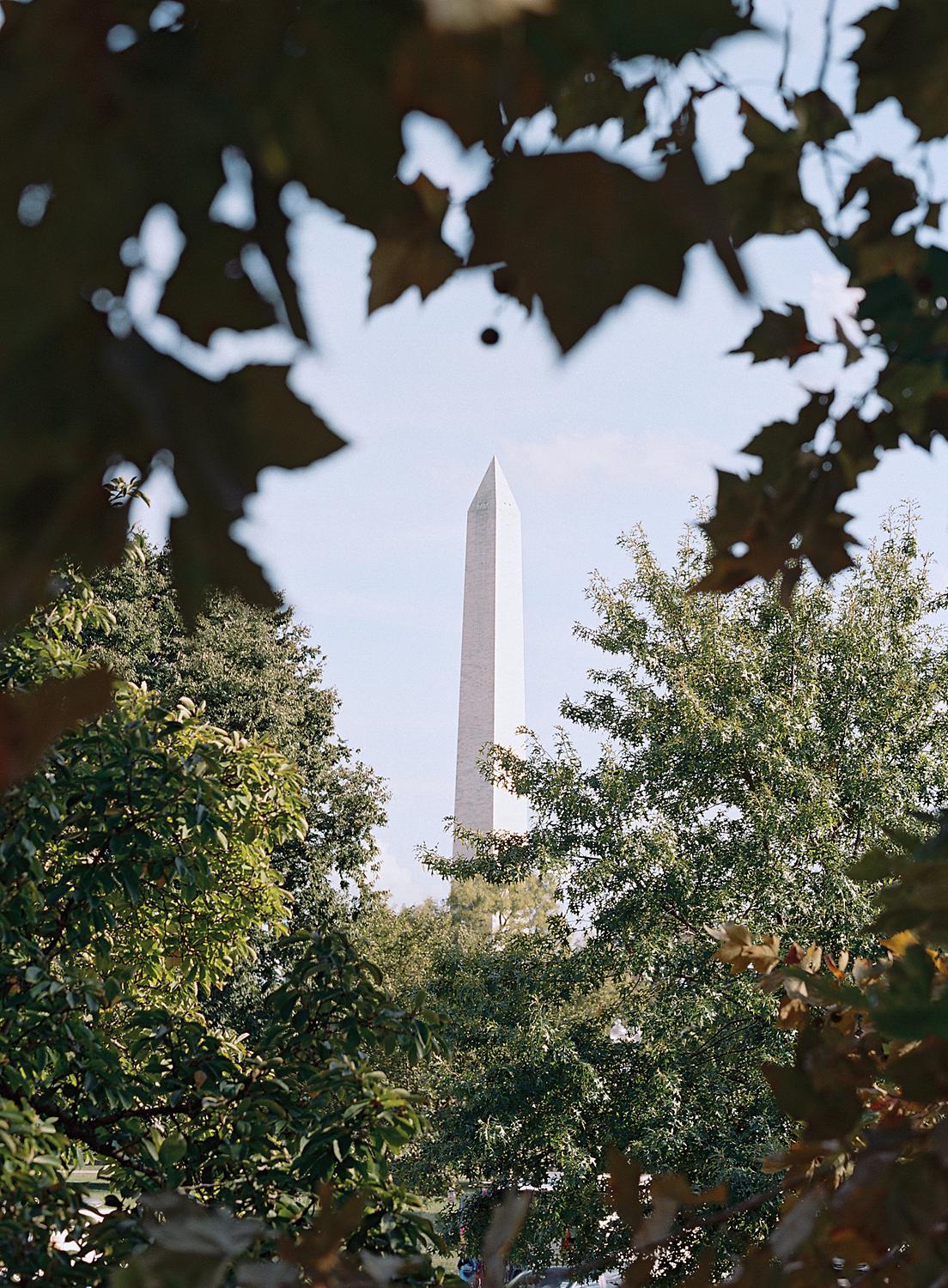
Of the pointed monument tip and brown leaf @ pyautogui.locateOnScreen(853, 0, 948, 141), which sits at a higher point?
the pointed monument tip

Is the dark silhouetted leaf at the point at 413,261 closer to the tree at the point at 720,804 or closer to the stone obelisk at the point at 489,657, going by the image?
the tree at the point at 720,804

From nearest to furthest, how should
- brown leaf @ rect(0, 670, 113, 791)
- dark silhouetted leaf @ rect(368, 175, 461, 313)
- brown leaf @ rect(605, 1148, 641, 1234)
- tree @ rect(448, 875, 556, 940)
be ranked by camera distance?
brown leaf @ rect(0, 670, 113, 791) → dark silhouetted leaf @ rect(368, 175, 461, 313) → brown leaf @ rect(605, 1148, 641, 1234) → tree @ rect(448, 875, 556, 940)

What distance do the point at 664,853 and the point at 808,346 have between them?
9980 millimetres

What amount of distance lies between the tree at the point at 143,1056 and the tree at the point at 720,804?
717cm

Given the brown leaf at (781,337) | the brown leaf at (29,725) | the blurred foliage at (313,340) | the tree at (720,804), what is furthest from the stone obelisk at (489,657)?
the brown leaf at (29,725)

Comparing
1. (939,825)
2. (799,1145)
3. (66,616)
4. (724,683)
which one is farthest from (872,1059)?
(724,683)

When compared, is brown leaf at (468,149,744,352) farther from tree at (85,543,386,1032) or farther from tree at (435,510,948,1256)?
tree at (85,543,386,1032)

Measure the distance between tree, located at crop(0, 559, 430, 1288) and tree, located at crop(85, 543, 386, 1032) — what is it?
10566 millimetres

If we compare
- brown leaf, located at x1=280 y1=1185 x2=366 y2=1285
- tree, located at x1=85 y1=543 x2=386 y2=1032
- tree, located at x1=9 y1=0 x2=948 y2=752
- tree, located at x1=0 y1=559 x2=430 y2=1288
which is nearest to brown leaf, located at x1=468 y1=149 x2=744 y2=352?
tree, located at x1=9 y1=0 x2=948 y2=752

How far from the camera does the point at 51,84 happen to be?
1.21 feet

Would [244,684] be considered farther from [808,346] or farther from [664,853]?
[808,346]

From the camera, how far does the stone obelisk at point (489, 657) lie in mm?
22750

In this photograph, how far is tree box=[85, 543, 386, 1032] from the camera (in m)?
14.8

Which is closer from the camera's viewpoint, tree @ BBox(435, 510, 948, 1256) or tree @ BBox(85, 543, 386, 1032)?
tree @ BBox(435, 510, 948, 1256)
